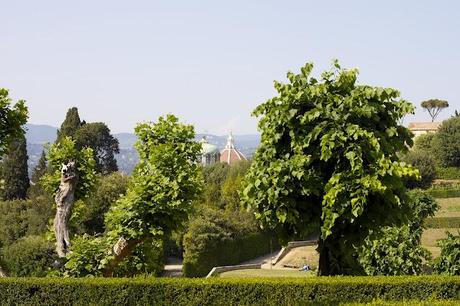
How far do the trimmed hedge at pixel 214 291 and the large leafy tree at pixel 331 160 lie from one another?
2143 millimetres

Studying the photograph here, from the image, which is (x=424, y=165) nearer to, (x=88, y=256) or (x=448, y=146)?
(x=448, y=146)

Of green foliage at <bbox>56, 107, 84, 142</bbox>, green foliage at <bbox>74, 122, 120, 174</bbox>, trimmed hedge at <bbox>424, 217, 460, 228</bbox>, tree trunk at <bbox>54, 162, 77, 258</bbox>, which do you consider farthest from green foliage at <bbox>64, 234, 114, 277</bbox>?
green foliage at <bbox>56, 107, 84, 142</bbox>

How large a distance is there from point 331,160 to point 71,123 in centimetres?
6073

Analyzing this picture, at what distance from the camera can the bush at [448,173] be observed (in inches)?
3290

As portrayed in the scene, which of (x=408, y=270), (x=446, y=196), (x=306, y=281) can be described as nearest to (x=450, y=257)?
(x=408, y=270)

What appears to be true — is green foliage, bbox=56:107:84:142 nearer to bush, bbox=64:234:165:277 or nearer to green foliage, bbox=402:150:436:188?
green foliage, bbox=402:150:436:188

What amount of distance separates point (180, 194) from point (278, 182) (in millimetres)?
3829

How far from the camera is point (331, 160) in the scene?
15.1 meters

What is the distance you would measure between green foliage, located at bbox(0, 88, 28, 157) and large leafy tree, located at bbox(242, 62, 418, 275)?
692cm

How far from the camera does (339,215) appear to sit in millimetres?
14289

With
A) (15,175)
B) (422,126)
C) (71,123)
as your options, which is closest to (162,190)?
(71,123)

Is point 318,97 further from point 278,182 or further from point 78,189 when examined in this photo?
point 78,189

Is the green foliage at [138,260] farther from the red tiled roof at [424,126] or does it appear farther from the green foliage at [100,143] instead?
the red tiled roof at [424,126]

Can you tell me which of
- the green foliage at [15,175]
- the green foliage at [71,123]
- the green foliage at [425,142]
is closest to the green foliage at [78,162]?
the green foliage at [71,123]
